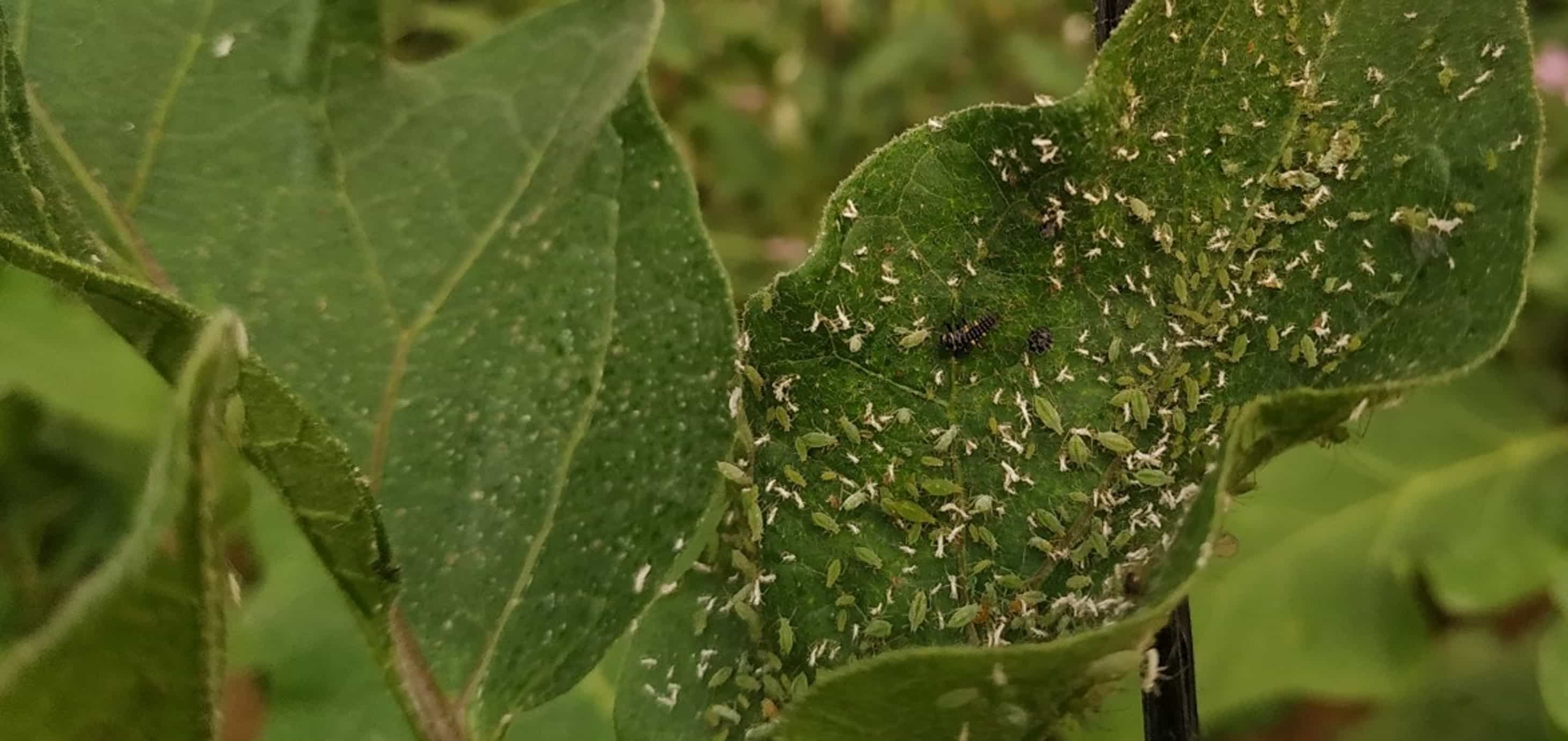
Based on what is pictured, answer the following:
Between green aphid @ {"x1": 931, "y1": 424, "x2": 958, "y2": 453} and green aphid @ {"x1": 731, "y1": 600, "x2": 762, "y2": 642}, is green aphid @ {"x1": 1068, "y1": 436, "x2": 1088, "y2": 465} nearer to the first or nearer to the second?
green aphid @ {"x1": 931, "y1": 424, "x2": 958, "y2": 453}

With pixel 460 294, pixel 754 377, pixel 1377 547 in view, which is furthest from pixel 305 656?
pixel 1377 547

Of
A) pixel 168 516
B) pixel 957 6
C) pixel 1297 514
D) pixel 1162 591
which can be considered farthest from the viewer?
pixel 957 6

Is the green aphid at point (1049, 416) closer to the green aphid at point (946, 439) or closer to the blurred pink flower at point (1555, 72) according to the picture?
the green aphid at point (946, 439)

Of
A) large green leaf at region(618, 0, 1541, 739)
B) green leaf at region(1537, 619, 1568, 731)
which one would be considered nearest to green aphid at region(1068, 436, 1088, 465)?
large green leaf at region(618, 0, 1541, 739)

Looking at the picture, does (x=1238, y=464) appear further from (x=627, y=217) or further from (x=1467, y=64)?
(x=627, y=217)

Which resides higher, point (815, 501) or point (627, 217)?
point (627, 217)

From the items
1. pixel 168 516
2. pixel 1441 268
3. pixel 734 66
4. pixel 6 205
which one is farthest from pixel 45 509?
pixel 1441 268

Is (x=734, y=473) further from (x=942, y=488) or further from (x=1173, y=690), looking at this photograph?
(x=1173, y=690)
